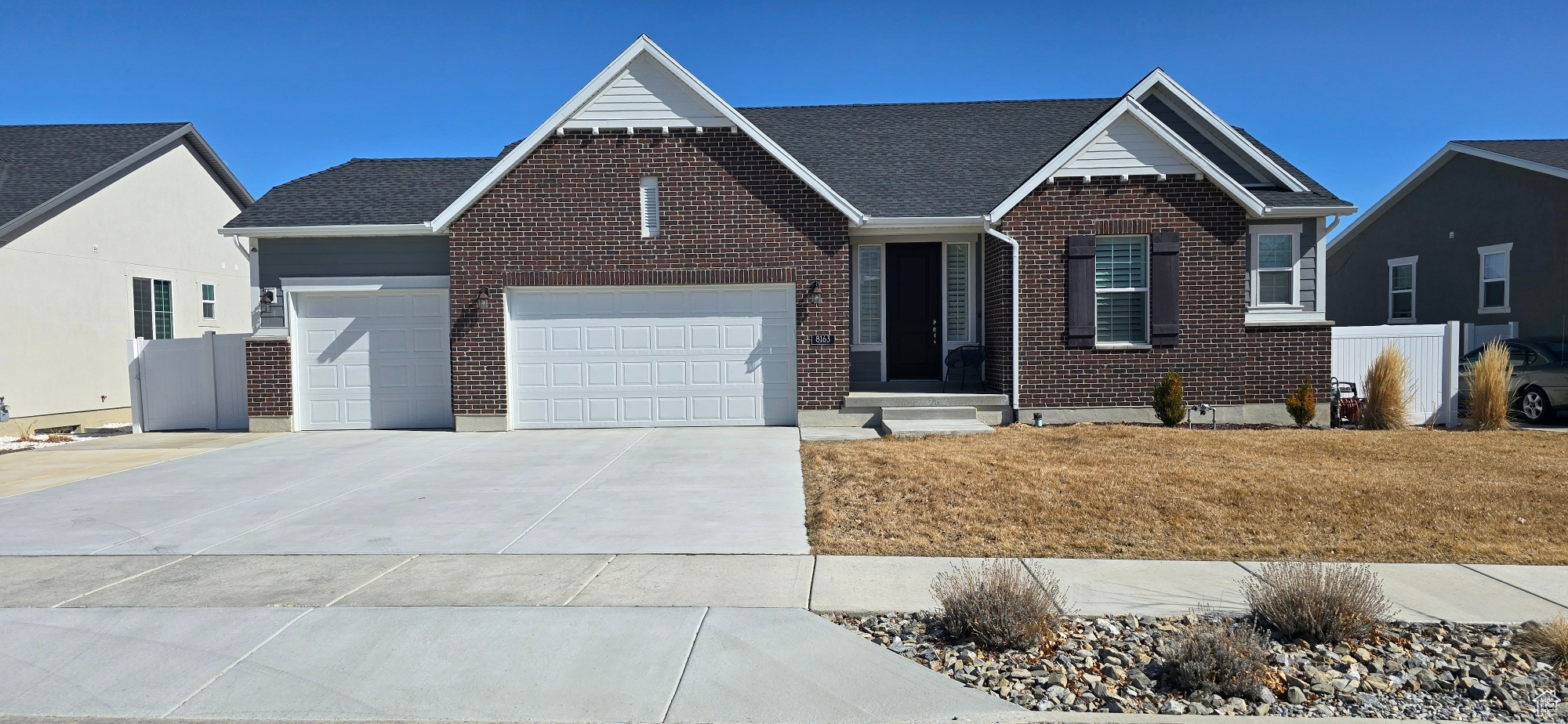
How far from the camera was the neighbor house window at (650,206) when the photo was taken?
1419 cm

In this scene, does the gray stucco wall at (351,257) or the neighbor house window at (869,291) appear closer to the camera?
the gray stucco wall at (351,257)

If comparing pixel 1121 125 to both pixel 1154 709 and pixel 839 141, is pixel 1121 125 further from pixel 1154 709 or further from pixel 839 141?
pixel 1154 709

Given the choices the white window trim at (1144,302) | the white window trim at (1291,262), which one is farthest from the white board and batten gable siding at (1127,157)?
the white window trim at (1291,262)

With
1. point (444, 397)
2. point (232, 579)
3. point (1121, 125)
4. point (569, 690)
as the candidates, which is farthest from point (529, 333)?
point (569, 690)

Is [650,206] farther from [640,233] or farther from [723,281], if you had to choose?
[723,281]

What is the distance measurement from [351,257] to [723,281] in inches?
236

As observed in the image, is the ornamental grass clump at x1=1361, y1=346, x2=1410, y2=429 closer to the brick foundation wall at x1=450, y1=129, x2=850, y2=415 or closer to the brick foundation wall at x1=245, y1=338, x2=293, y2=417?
the brick foundation wall at x1=450, y1=129, x2=850, y2=415

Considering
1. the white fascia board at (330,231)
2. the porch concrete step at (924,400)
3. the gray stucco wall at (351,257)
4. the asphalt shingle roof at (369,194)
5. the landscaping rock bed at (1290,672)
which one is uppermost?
the asphalt shingle roof at (369,194)

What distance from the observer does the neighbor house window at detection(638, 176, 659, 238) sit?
14188 mm

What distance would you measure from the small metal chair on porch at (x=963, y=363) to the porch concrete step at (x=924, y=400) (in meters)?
1.08

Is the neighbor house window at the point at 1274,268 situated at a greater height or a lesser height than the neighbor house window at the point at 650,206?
lesser

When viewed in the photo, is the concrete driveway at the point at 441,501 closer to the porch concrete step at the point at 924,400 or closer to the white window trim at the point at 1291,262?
the porch concrete step at the point at 924,400

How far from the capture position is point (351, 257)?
14875 mm

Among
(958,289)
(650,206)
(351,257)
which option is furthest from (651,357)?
(958,289)
